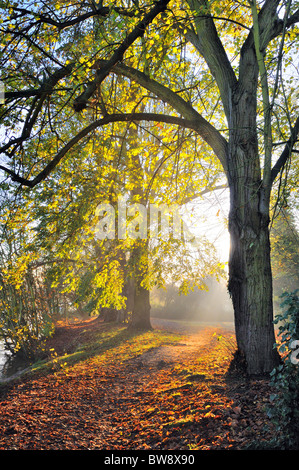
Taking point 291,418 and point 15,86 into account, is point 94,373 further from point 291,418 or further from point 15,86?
point 15,86

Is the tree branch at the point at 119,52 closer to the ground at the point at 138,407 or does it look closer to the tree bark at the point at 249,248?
the tree bark at the point at 249,248

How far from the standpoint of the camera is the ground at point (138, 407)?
3.62m

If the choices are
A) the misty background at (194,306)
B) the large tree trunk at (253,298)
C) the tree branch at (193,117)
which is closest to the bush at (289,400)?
the large tree trunk at (253,298)

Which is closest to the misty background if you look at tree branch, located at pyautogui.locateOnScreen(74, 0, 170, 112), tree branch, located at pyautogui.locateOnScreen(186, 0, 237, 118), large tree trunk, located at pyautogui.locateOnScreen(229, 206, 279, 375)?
large tree trunk, located at pyautogui.locateOnScreen(229, 206, 279, 375)

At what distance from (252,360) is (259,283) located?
1.27 m

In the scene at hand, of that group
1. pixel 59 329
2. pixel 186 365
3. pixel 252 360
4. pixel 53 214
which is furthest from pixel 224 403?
pixel 59 329

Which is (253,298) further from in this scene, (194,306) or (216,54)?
(194,306)

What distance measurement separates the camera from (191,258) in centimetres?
835

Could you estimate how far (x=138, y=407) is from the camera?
5094mm

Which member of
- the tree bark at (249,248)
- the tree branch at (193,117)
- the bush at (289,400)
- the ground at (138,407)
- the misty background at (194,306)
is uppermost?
the tree branch at (193,117)

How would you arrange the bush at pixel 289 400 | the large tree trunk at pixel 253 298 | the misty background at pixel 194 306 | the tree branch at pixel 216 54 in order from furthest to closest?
the misty background at pixel 194 306 < the tree branch at pixel 216 54 < the large tree trunk at pixel 253 298 < the bush at pixel 289 400

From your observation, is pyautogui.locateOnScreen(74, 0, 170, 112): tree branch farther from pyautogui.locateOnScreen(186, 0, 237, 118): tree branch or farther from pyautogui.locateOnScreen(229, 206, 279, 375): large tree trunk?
pyautogui.locateOnScreen(229, 206, 279, 375): large tree trunk

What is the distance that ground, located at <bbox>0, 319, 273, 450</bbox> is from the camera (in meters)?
3.62

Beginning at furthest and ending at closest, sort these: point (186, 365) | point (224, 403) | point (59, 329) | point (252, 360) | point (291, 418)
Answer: point (59, 329), point (186, 365), point (252, 360), point (224, 403), point (291, 418)
